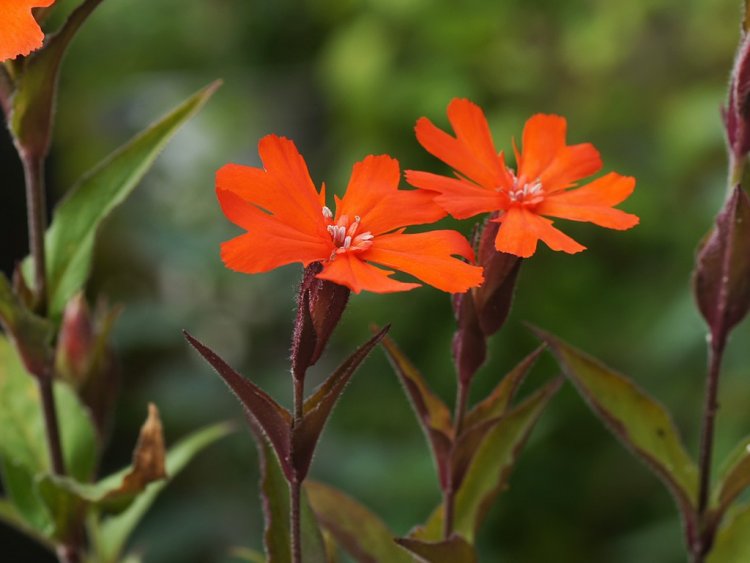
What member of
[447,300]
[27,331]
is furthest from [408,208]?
[447,300]

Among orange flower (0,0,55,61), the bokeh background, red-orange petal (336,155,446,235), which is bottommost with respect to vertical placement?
the bokeh background

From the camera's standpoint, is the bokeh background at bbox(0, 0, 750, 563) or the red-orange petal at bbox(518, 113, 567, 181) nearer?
the red-orange petal at bbox(518, 113, 567, 181)

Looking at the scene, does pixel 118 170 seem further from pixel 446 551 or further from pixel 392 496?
pixel 392 496

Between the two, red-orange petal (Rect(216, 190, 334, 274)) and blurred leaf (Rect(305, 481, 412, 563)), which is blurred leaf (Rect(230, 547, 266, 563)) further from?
red-orange petal (Rect(216, 190, 334, 274))

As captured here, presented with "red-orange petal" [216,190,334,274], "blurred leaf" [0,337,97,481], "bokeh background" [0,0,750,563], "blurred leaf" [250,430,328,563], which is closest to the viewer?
"red-orange petal" [216,190,334,274]

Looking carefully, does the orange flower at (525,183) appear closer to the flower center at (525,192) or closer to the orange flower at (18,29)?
the flower center at (525,192)

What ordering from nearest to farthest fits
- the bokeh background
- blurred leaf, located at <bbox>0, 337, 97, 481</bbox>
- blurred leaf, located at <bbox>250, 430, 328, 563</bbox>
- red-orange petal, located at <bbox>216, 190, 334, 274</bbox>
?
1. red-orange petal, located at <bbox>216, 190, 334, 274</bbox>
2. blurred leaf, located at <bbox>250, 430, 328, 563</bbox>
3. blurred leaf, located at <bbox>0, 337, 97, 481</bbox>
4. the bokeh background

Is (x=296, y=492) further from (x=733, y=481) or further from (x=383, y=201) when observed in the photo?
(x=733, y=481)

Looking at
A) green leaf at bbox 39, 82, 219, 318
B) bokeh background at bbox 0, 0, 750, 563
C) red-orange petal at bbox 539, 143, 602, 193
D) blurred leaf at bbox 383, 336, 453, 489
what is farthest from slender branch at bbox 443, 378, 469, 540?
bokeh background at bbox 0, 0, 750, 563

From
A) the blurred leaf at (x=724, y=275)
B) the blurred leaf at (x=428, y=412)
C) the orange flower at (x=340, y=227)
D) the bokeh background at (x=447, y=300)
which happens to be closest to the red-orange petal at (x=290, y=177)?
the orange flower at (x=340, y=227)
